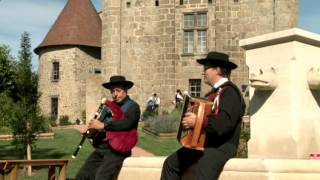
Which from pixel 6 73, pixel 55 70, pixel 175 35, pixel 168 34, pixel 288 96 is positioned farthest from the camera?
pixel 6 73

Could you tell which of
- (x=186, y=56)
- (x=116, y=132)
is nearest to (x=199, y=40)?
(x=186, y=56)

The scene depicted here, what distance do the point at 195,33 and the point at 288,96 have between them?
2579 centimetres

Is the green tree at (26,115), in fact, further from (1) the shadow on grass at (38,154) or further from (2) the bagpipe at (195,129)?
(2) the bagpipe at (195,129)

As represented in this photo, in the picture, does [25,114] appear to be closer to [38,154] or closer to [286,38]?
[38,154]

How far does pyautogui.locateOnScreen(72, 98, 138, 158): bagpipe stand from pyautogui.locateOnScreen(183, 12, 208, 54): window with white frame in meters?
24.6

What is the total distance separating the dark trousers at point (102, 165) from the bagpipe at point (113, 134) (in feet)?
0.33

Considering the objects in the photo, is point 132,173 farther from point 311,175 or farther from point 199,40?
point 199,40

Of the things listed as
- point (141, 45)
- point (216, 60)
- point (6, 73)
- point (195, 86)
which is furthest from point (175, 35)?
point (216, 60)

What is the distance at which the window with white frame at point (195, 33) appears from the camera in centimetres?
3177

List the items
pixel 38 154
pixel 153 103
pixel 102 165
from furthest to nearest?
pixel 153 103 < pixel 38 154 < pixel 102 165

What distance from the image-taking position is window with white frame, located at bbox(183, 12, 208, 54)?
31.8m

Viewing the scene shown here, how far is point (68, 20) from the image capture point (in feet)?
138

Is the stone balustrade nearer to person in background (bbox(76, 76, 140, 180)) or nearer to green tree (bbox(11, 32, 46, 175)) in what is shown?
person in background (bbox(76, 76, 140, 180))

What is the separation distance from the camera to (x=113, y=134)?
6.98 m
